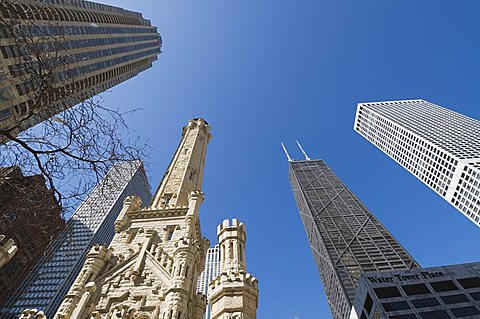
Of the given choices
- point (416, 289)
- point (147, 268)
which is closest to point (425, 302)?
point (416, 289)

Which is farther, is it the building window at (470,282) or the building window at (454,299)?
the building window at (470,282)

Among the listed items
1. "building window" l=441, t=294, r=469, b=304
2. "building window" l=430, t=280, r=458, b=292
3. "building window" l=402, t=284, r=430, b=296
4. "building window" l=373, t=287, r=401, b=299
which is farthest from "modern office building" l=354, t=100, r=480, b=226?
"building window" l=373, t=287, r=401, b=299

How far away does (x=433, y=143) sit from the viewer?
90688 mm

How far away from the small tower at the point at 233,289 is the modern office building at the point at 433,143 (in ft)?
292

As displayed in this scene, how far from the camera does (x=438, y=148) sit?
87688 millimetres

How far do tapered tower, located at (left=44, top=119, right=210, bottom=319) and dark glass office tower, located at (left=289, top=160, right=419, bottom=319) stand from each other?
71763mm

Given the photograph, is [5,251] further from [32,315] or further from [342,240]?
[342,240]

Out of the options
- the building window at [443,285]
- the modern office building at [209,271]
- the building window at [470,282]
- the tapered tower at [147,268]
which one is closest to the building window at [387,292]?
the building window at [443,285]

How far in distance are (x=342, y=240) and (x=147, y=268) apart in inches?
3605

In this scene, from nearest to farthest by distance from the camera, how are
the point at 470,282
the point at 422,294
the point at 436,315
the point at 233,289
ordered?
the point at 233,289, the point at 436,315, the point at 422,294, the point at 470,282

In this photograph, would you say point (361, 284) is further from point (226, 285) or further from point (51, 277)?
point (51, 277)

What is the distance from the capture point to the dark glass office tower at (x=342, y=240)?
268ft

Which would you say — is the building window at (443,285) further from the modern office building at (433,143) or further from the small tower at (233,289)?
the small tower at (233,289)

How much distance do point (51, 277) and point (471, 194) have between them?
404 ft
